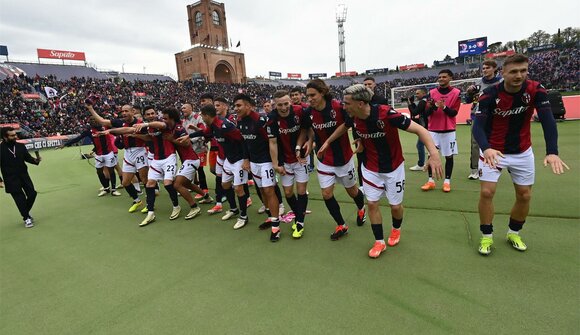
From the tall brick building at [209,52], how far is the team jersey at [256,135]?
2167 inches

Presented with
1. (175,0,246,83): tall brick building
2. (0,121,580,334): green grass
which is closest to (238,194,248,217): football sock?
(0,121,580,334): green grass

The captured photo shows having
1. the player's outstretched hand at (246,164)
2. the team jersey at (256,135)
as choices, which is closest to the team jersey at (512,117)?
the team jersey at (256,135)

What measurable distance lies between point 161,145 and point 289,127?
2722mm

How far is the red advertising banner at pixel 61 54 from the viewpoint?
4198cm

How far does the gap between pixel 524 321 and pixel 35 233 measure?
22.2ft

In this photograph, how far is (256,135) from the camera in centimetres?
431

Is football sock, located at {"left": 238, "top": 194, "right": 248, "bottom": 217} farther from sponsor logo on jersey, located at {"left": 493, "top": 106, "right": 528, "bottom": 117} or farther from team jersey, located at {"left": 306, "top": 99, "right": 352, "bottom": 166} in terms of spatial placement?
sponsor logo on jersey, located at {"left": 493, "top": 106, "right": 528, "bottom": 117}

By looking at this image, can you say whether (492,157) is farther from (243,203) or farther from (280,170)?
(243,203)

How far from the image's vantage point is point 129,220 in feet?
18.1

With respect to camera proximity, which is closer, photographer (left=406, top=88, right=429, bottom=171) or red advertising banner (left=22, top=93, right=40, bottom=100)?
photographer (left=406, top=88, right=429, bottom=171)

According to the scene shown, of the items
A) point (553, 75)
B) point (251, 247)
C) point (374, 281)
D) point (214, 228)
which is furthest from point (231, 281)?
point (553, 75)

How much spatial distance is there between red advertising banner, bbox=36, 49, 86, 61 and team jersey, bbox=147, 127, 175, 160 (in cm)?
5068

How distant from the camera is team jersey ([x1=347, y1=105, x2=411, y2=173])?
312cm

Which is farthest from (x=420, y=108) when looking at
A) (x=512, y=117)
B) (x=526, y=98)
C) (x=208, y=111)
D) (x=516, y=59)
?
(x=208, y=111)
